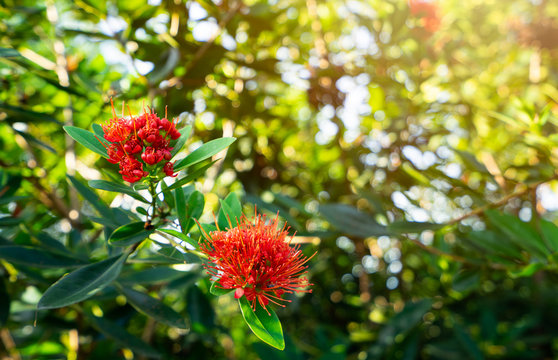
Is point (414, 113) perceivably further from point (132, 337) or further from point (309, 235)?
point (132, 337)


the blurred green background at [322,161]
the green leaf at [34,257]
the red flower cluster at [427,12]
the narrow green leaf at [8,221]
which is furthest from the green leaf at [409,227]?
the red flower cluster at [427,12]

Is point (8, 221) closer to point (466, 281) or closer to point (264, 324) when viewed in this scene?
point (264, 324)

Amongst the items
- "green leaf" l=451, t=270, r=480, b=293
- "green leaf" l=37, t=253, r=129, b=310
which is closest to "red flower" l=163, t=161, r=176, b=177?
"green leaf" l=37, t=253, r=129, b=310

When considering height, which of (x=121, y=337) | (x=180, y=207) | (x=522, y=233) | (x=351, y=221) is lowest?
(x=121, y=337)

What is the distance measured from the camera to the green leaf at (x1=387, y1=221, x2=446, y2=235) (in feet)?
4.40

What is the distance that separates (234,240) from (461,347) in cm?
182

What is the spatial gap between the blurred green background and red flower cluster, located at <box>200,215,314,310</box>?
0.35 m

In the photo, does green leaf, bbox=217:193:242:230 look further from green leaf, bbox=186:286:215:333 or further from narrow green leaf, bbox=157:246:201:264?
green leaf, bbox=186:286:215:333

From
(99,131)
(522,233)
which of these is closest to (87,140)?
(99,131)

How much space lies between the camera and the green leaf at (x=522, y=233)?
3.91 feet

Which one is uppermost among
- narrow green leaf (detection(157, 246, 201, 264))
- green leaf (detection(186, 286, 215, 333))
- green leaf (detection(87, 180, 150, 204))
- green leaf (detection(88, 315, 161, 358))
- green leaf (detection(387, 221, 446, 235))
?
green leaf (detection(87, 180, 150, 204))

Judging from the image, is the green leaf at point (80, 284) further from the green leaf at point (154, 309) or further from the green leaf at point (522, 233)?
the green leaf at point (522, 233)

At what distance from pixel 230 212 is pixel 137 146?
0.76 ft

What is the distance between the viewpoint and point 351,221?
1.45m
